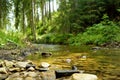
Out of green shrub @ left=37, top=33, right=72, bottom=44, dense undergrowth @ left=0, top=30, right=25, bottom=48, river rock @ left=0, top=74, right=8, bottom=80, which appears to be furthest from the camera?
green shrub @ left=37, top=33, right=72, bottom=44

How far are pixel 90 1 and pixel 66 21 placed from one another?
4.52 m

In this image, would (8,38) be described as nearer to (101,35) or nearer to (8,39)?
(8,39)

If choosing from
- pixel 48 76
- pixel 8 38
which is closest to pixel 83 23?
pixel 8 38

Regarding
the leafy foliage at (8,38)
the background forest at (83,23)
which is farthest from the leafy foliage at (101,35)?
the leafy foliage at (8,38)

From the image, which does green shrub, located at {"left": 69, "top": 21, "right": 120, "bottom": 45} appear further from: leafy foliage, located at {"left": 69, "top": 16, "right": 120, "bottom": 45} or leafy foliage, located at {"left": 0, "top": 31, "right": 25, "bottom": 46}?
leafy foliage, located at {"left": 0, "top": 31, "right": 25, "bottom": 46}

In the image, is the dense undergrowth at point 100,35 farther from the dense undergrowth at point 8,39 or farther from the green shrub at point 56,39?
the dense undergrowth at point 8,39

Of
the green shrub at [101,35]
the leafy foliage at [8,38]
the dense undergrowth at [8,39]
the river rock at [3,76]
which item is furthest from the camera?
the green shrub at [101,35]

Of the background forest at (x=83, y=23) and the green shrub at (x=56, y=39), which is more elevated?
the background forest at (x=83, y=23)

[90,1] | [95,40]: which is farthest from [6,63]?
[90,1]

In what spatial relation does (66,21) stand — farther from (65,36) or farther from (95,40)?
(95,40)

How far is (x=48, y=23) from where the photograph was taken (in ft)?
137

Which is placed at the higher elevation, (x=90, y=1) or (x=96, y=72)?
(x=90, y=1)

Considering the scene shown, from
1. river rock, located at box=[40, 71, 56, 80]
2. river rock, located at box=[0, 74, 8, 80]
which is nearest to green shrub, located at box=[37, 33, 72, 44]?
river rock, located at box=[40, 71, 56, 80]

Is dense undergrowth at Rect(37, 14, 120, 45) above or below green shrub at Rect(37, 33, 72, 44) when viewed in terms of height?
above
